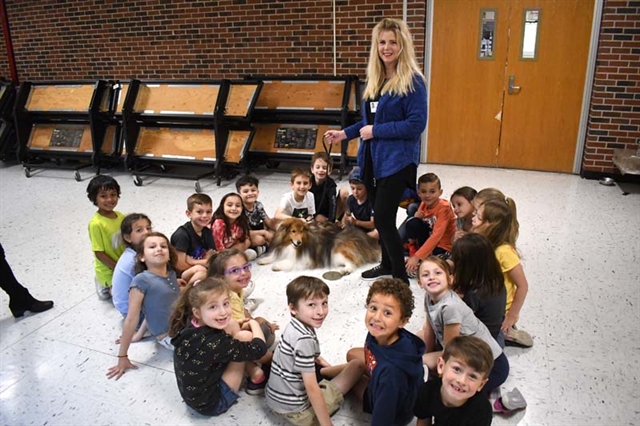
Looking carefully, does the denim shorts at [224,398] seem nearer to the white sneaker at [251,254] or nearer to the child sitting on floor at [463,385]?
the child sitting on floor at [463,385]

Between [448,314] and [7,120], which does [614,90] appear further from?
[7,120]

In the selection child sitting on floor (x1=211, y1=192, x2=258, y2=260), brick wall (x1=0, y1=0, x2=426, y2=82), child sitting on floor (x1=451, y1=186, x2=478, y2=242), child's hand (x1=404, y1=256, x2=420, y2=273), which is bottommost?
child's hand (x1=404, y1=256, x2=420, y2=273)

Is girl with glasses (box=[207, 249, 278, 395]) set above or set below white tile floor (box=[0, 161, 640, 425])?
above

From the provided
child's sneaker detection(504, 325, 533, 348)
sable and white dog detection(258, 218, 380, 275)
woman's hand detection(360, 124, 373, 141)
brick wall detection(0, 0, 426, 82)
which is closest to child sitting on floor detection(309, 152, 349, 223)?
sable and white dog detection(258, 218, 380, 275)

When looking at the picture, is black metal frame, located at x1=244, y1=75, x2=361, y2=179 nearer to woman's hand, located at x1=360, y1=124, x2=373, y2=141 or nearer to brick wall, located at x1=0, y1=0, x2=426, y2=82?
brick wall, located at x1=0, y1=0, x2=426, y2=82

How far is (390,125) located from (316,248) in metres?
1.21

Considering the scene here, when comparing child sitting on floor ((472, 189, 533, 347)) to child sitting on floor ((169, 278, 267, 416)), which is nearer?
child sitting on floor ((169, 278, 267, 416))

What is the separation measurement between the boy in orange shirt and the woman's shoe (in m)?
2.34

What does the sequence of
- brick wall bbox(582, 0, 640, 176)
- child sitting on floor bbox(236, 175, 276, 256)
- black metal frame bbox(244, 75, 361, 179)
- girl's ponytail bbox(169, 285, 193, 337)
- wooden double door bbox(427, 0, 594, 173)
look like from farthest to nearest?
black metal frame bbox(244, 75, 361, 179), wooden double door bbox(427, 0, 594, 173), brick wall bbox(582, 0, 640, 176), child sitting on floor bbox(236, 175, 276, 256), girl's ponytail bbox(169, 285, 193, 337)

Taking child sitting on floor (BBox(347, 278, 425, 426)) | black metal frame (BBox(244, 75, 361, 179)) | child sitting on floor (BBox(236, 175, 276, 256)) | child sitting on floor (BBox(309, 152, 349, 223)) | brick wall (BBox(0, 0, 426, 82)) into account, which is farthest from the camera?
brick wall (BBox(0, 0, 426, 82))

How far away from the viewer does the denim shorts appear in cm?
215

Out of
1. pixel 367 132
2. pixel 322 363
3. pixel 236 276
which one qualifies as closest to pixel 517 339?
pixel 322 363

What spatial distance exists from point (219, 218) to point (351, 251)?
973 mm

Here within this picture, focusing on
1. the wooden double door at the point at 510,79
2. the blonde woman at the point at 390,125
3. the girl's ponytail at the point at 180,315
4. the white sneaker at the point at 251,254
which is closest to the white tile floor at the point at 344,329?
the white sneaker at the point at 251,254
